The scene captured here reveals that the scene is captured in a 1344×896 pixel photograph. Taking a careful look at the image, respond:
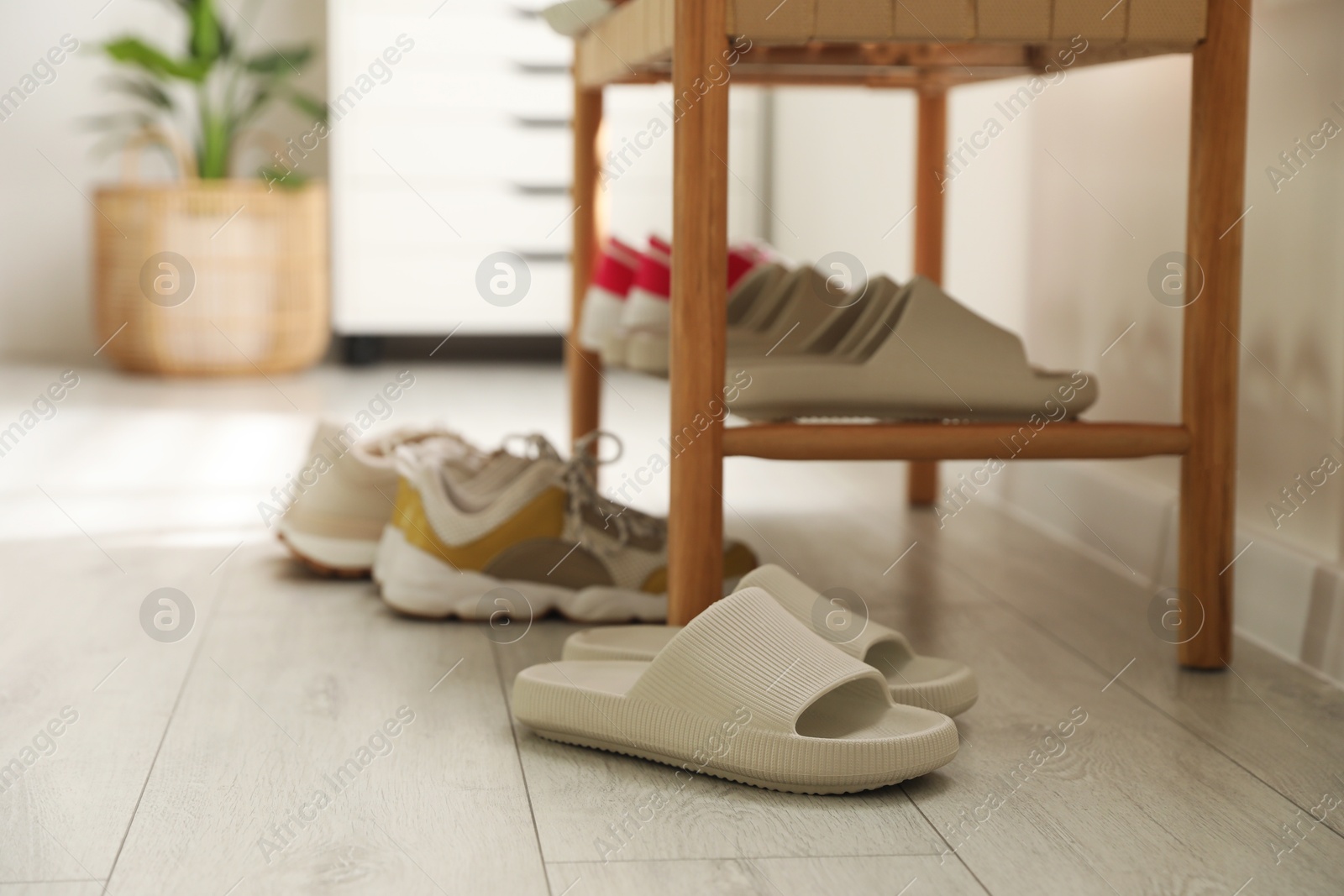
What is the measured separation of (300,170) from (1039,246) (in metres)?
2.28

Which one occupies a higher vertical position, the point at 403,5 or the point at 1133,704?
the point at 403,5

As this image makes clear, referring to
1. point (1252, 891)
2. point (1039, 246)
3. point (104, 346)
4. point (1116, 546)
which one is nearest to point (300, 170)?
point (104, 346)

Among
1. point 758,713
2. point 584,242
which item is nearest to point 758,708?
point 758,713

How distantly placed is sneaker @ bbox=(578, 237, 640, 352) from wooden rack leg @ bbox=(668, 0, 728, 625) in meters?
0.48

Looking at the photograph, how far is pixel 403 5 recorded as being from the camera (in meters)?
2.86

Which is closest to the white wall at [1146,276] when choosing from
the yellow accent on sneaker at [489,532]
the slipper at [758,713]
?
the slipper at [758,713]

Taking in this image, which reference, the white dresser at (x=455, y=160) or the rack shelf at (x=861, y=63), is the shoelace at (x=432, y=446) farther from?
the white dresser at (x=455, y=160)

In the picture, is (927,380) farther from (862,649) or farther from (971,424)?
(862,649)

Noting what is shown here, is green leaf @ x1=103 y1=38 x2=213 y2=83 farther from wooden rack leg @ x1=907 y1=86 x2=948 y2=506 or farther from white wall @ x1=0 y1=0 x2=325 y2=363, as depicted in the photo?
wooden rack leg @ x1=907 y1=86 x2=948 y2=506

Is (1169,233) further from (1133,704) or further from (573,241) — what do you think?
(573,241)

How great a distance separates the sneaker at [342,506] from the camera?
127 cm

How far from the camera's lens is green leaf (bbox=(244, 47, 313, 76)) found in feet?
10.1

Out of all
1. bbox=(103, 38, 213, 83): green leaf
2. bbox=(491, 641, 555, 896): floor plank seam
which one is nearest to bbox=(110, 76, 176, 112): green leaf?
bbox=(103, 38, 213, 83): green leaf

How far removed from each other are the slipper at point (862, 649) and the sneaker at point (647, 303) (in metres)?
0.41
